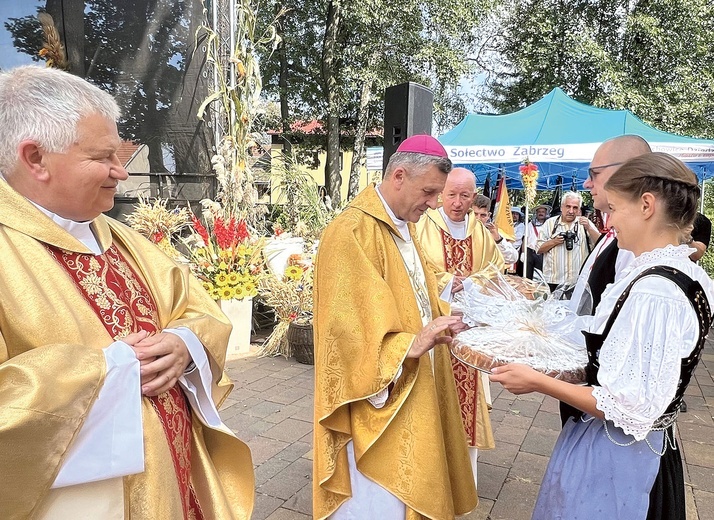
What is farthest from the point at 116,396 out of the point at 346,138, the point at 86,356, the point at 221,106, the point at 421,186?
the point at 346,138

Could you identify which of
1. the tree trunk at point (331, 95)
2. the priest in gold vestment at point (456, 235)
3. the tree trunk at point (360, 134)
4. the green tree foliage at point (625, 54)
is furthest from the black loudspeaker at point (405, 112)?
the green tree foliage at point (625, 54)

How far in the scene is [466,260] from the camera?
12.1 ft

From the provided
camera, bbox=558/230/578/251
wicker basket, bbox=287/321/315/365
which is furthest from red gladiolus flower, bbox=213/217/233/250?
camera, bbox=558/230/578/251

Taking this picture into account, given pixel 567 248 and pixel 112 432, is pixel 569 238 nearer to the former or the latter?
pixel 567 248

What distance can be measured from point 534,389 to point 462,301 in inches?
19.6

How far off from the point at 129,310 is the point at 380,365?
885mm

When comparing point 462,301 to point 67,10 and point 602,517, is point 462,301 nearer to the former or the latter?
point 602,517

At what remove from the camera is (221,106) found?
6684 millimetres

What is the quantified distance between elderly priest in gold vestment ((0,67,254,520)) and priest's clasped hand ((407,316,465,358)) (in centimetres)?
76

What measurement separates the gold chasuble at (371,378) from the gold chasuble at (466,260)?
3.37ft

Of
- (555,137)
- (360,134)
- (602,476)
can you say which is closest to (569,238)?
(555,137)

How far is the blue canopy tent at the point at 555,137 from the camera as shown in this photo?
759 cm

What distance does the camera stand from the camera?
268 inches

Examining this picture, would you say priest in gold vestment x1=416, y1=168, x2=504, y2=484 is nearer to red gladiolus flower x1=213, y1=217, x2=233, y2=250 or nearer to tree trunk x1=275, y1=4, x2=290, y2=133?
red gladiolus flower x1=213, y1=217, x2=233, y2=250
